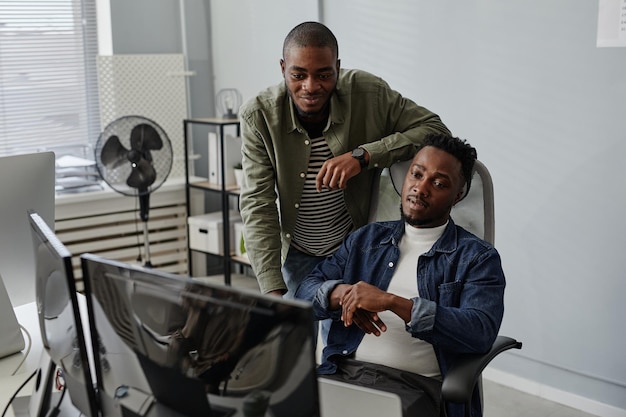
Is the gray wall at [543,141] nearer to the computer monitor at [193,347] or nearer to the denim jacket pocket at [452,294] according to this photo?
the denim jacket pocket at [452,294]

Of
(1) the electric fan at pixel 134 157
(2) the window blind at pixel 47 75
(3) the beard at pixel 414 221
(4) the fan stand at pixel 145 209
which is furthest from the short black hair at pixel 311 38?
(2) the window blind at pixel 47 75

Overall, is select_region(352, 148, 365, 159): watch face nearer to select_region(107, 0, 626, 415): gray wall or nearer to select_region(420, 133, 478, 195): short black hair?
select_region(420, 133, 478, 195): short black hair

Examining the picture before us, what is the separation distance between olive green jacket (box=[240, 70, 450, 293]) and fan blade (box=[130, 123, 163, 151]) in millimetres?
1701

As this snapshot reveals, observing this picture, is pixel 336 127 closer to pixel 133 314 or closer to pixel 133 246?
pixel 133 314

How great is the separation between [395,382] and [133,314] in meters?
→ 0.88

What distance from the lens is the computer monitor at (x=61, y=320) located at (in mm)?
1382

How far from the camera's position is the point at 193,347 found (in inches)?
45.6

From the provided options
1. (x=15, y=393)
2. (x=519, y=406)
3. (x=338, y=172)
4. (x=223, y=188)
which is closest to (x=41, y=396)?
(x=15, y=393)

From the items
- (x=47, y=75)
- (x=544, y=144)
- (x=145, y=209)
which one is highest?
(x=47, y=75)

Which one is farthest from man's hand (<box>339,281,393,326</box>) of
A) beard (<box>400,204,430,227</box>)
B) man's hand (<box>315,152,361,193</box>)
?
man's hand (<box>315,152,361,193</box>)

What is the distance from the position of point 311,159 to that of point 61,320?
1.07 meters

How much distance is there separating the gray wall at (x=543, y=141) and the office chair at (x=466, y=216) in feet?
3.36

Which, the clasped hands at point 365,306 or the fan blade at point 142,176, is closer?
the clasped hands at point 365,306

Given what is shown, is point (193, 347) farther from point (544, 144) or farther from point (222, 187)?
point (222, 187)
